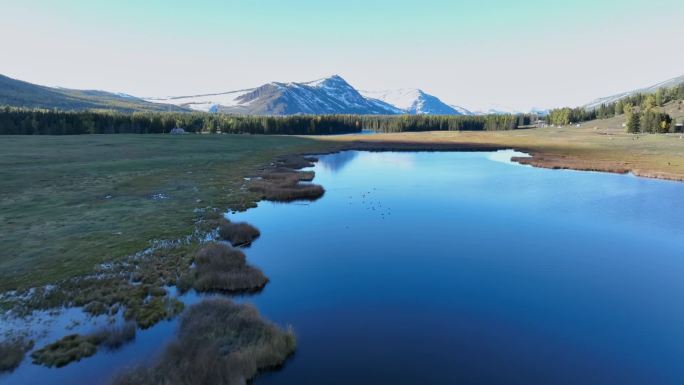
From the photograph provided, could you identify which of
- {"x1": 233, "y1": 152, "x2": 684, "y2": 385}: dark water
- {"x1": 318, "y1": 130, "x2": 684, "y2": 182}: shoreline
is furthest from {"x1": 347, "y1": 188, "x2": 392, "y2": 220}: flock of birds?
{"x1": 318, "y1": 130, "x2": 684, "y2": 182}: shoreline

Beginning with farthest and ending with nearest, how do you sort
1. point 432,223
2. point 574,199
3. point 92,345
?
point 574,199 < point 432,223 < point 92,345

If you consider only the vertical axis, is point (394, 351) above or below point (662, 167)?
below

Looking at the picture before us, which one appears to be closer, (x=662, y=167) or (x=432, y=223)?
(x=432, y=223)

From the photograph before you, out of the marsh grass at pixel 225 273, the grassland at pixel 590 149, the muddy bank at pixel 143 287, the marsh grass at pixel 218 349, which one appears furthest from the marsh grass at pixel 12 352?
the grassland at pixel 590 149

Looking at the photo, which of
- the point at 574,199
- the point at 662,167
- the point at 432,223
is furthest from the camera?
the point at 662,167

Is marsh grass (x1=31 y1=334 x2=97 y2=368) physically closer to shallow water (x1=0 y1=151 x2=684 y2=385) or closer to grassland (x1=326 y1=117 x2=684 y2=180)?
Result: shallow water (x1=0 y1=151 x2=684 y2=385)

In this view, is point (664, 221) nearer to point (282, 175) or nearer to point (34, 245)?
point (282, 175)

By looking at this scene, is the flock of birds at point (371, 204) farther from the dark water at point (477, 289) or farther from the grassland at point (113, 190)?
the grassland at point (113, 190)

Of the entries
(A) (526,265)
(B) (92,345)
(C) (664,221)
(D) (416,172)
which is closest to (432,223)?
(A) (526,265)
